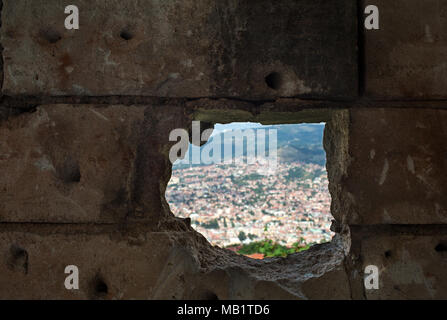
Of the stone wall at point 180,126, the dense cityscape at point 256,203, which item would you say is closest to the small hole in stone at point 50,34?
the stone wall at point 180,126

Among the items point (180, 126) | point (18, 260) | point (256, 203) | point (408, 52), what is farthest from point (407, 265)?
point (256, 203)

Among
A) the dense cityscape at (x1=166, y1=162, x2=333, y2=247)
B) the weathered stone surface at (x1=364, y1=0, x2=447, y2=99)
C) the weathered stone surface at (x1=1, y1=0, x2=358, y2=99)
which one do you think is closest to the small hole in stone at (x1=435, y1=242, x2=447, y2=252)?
the weathered stone surface at (x1=364, y1=0, x2=447, y2=99)

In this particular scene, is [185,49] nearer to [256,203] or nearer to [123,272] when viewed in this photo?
[123,272]

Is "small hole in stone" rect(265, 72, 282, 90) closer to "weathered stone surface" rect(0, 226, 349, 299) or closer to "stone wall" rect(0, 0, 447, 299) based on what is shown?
"stone wall" rect(0, 0, 447, 299)

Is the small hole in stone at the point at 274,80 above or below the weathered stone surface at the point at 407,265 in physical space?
above

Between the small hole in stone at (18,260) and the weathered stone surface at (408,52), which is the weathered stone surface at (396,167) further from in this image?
the small hole in stone at (18,260)
